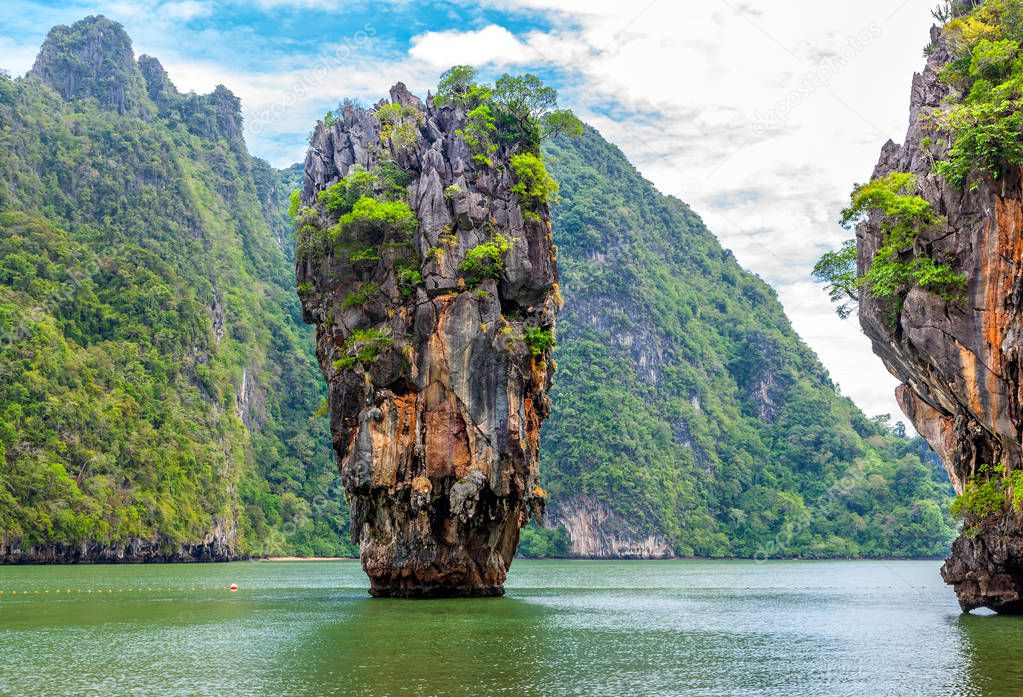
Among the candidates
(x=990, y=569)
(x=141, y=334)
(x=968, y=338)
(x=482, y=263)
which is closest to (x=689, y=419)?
(x=141, y=334)

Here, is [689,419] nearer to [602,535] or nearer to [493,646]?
[602,535]

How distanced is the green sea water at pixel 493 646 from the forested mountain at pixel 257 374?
41.5 m

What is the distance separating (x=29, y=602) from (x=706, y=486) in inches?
4363

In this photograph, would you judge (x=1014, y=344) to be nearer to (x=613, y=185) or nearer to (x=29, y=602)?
Answer: (x=29, y=602)

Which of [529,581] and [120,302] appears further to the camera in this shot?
[120,302]

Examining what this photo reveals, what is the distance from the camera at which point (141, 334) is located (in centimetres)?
9925

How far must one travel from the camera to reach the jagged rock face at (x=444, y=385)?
3869 cm

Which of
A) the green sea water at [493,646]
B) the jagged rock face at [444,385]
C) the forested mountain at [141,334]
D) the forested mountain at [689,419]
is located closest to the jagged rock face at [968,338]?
the green sea water at [493,646]

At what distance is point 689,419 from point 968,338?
117682mm

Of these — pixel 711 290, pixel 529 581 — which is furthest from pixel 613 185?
pixel 529 581

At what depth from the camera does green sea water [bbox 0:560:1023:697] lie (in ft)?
66.3

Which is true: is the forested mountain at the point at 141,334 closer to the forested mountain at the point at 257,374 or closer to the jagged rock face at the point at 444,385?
the forested mountain at the point at 257,374

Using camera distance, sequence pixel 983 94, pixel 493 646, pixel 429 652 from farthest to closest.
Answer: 1. pixel 983 94
2. pixel 493 646
3. pixel 429 652

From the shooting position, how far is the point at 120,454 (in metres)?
86.0
